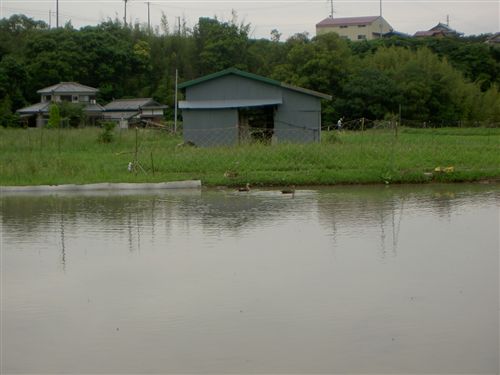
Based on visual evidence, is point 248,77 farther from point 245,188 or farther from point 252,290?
point 252,290

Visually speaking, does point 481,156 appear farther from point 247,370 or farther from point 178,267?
point 247,370

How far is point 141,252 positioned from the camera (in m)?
8.33

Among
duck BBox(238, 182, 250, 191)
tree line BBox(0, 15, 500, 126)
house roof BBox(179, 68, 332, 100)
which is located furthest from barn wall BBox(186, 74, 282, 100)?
tree line BBox(0, 15, 500, 126)

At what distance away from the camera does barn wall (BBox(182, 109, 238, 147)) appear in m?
21.8

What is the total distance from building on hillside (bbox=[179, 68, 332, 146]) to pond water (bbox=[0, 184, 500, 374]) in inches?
423

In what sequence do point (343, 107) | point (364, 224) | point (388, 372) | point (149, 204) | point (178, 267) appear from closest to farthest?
point (388, 372) < point (178, 267) < point (364, 224) < point (149, 204) < point (343, 107)

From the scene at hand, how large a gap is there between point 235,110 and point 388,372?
58.3 feet

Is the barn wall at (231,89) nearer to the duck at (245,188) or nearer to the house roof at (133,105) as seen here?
the duck at (245,188)

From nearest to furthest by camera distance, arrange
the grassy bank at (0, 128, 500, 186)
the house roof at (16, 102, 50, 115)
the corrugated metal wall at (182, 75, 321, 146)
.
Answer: the grassy bank at (0, 128, 500, 186) < the corrugated metal wall at (182, 75, 321, 146) < the house roof at (16, 102, 50, 115)

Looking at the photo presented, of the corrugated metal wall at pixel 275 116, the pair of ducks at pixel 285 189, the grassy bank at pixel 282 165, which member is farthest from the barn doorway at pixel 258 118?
the pair of ducks at pixel 285 189

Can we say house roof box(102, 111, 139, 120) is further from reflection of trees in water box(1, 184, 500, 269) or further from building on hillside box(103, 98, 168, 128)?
reflection of trees in water box(1, 184, 500, 269)

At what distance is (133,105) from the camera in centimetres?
4388

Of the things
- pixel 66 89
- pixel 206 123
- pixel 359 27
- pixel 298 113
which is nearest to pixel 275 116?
pixel 298 113

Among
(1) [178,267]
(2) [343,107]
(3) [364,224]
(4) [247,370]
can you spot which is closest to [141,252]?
(1) [178,267]
